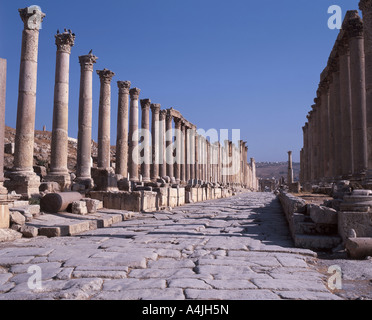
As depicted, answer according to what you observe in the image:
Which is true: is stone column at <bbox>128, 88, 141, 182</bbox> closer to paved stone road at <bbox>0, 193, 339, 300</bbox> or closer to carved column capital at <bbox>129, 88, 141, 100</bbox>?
carved column capital at <bbox>129, 88, 141, 100</bbox>

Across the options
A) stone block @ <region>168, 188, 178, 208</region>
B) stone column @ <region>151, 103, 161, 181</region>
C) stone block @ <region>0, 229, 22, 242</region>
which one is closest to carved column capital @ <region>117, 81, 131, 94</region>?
stone column @ <region>151, 103, 161, 181</region>

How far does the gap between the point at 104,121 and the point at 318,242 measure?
1404 cm

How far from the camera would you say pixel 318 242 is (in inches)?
242

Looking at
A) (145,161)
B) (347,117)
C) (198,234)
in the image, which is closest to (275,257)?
(198,234)

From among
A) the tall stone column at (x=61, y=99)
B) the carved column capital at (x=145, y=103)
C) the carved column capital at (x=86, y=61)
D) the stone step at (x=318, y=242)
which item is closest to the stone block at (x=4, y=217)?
the stone step at (x=318, y=242)

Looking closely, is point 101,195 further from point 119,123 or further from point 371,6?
point 371,6

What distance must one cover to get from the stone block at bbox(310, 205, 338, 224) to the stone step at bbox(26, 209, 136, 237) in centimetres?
499

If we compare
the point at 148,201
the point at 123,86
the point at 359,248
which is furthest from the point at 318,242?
the point at 123,86

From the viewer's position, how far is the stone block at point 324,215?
6527 millimetres

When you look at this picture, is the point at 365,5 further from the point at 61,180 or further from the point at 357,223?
the point at 61,180

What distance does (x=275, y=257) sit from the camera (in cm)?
541

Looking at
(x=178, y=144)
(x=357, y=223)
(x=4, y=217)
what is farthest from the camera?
(x=178, y=144)

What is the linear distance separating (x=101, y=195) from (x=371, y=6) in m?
11.5

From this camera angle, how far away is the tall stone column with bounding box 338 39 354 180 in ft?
57.0
